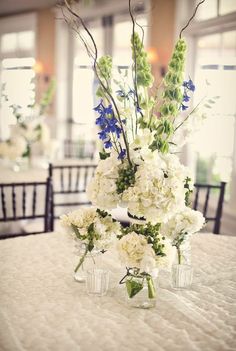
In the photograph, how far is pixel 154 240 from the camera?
4.45 feet

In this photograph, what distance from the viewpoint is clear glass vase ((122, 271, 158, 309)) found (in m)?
1.38

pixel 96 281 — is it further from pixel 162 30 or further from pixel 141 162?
pixel 162 30

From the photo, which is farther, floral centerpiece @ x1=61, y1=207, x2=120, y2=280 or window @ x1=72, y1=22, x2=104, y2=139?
window @ x1=72, y1=22, x2=104, y2=139

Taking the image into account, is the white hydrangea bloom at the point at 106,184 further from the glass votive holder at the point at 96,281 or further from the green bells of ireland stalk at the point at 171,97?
the glass votive holder at the point at 96,281

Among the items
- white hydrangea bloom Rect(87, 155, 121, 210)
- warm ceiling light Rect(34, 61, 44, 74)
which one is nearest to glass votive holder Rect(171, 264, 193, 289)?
white hydrangea bloom Rect(87, 155, 121, 210)

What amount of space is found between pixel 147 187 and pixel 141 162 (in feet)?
0.26

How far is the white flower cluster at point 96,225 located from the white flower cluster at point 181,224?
0.16 metres

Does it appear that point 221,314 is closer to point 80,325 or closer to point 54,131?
point 80,325

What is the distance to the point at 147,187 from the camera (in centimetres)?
126

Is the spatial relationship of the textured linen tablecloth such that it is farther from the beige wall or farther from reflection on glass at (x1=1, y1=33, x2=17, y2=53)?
reflection on glass at (x1=1, y1=33, x2=17, y2=53)

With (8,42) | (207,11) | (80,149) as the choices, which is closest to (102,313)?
(207,11)

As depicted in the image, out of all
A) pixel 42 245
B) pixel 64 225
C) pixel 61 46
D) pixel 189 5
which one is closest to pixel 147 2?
pixel 189 5

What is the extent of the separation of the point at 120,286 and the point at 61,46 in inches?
235

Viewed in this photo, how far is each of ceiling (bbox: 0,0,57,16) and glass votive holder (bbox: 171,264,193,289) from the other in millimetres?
5692
